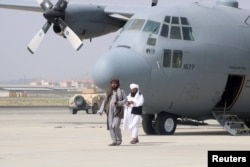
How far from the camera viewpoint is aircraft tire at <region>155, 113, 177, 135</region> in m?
26.1

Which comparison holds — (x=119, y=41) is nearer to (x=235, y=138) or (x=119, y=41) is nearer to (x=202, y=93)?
(x=202, y=93)

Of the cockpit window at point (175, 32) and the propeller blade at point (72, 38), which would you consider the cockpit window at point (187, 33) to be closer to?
the cockpit window at point (175, 32)

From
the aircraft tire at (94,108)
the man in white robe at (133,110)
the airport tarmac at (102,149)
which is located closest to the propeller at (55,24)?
the airport tarmac at (102,149)

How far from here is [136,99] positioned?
22.6 metres

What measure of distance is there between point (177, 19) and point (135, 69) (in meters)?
2.56

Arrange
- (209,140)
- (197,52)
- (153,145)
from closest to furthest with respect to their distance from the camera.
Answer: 1. (153,145)
2. (209,140)
3. (197,52)

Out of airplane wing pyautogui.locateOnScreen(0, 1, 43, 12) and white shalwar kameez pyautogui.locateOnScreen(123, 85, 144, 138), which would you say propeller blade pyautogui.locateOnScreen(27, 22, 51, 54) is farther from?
white shalwar kameez pyautogui.locateOnScreen(123, 85, 144, 138)

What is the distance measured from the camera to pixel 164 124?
86.2 feet

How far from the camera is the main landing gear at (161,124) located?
2617cm

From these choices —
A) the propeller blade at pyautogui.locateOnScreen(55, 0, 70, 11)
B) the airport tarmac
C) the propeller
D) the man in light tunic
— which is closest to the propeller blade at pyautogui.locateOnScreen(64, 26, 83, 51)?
the propeller

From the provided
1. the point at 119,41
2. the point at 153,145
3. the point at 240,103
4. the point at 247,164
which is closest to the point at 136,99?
the point at 153,145

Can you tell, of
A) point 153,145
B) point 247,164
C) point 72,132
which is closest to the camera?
point 247,164

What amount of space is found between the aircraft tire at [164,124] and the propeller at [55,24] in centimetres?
681

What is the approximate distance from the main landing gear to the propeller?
6.23 m
